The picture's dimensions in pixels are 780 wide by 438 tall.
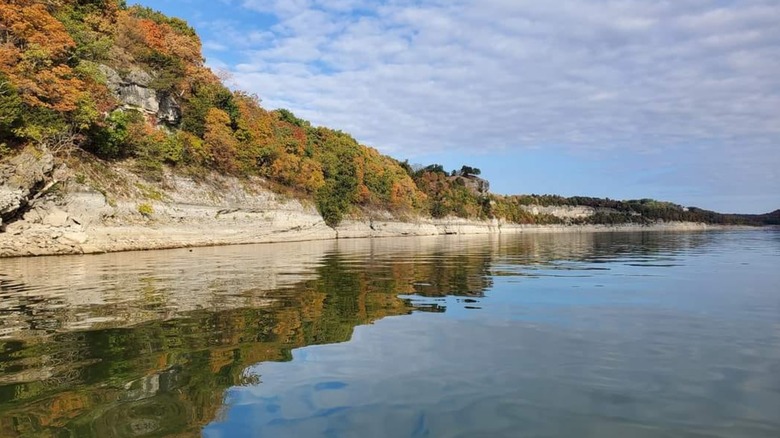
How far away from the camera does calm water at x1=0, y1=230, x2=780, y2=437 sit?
4.19 meters

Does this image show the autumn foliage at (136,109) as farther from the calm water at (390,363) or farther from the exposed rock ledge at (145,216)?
the calm water at (390,363)

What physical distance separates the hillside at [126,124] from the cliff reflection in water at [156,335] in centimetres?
1784

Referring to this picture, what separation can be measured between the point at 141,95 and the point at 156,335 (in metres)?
42.9

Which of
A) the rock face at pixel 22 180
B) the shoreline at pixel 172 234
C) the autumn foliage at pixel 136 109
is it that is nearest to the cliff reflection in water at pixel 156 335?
the rock face at pixel 22 180

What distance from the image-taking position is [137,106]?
42844 millimetres

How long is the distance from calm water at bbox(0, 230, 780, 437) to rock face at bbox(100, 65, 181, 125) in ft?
116

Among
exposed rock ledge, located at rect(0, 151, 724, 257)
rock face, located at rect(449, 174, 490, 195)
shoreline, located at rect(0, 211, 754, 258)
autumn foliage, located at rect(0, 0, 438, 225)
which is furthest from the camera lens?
rock face, located at rect(449, 174, 490, 195)

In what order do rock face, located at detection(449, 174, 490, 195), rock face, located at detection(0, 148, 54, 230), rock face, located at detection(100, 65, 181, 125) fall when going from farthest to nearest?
rock face, located at detection(449, 174, 490, 195)
rock face, located at detection(100, 65, 181, 125)
rock face, located at detection(0, 148, 54, 230)

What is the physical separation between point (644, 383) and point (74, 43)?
1621 inches

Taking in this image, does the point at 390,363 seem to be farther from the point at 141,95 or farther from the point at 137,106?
the point at 141,95

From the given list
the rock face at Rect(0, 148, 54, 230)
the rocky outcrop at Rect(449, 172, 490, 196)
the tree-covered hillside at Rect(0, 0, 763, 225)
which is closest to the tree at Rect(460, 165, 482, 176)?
the rocky outcrop at Rect(449, 172, 490, 196)

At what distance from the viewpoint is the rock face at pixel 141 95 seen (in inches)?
1597

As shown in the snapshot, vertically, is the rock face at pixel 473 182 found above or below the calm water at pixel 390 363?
above

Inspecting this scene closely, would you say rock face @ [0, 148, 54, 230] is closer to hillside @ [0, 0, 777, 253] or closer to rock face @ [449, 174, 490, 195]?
hillside @ [0, 0, 777, 253]
